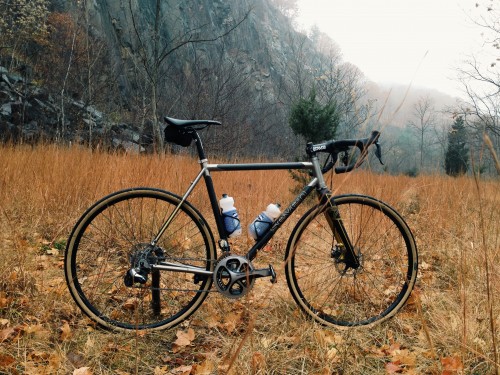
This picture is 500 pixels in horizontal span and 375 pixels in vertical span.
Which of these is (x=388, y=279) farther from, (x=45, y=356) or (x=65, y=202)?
(x=65, y=202)

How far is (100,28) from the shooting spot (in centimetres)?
2659

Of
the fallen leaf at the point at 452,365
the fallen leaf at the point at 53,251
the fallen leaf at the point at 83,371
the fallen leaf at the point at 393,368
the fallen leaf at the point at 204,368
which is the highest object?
the fallen leaf at the point at 452,365

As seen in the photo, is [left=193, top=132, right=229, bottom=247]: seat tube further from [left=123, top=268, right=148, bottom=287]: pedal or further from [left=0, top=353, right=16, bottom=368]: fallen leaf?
[left=0, top=353, right=16, bottom=368]: fallen leaf

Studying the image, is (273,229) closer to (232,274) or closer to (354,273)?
(232,274)

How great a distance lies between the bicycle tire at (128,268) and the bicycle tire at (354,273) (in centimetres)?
64

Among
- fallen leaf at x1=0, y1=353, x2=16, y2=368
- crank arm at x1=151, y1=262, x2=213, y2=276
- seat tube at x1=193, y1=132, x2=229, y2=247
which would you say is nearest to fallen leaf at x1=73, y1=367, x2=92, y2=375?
fallen leaf at x1=0, y1=353, x2=16, y2=368

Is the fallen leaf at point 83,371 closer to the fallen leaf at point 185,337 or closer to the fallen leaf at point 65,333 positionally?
the fallen leaf at point 65,333

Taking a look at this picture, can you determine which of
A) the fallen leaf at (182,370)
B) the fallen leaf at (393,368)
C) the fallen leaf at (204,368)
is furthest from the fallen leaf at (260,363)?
the fallen leaf at (393,368)

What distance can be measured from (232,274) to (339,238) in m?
0.72

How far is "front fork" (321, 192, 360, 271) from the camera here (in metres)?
2.16

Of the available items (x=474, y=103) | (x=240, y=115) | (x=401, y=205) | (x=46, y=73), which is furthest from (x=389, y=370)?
(x=46, y=73)

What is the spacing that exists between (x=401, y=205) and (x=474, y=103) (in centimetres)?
616

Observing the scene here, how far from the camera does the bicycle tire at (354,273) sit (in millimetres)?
2158

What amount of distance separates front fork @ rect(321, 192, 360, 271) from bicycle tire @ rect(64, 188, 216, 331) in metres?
0.75
